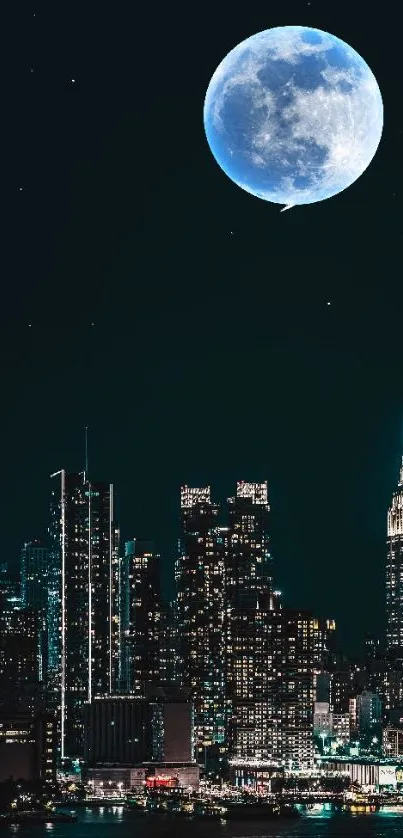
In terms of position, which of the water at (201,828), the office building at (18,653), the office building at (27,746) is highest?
the office building at (18,653)

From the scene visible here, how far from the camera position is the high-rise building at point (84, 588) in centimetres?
8350

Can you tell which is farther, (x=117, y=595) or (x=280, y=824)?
(x=117, y=595)

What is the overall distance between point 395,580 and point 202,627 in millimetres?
20239

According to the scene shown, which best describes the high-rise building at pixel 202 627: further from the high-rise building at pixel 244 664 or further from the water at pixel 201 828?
the water at pixel 201 828

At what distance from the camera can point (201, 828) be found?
49219mm

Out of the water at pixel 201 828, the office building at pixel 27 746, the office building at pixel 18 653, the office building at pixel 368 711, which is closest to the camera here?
the water at pixel 201 828

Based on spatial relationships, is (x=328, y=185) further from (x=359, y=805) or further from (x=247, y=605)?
(x=247, y=605)

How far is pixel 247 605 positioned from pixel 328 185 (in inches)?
3078

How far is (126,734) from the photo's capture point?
76375mm

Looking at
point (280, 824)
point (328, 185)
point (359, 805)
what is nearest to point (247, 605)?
point (359, 805)

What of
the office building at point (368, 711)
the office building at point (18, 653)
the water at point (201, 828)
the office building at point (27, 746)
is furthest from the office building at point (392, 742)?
the water at point (201, 828)

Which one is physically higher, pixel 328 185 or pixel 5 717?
pixel 328 185

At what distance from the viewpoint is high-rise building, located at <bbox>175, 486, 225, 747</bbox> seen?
277 ft

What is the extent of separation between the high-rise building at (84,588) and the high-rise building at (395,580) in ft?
71.5
